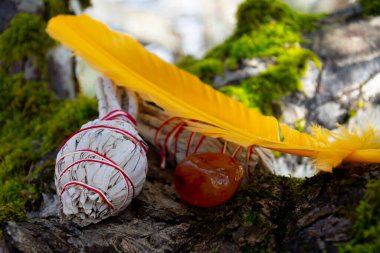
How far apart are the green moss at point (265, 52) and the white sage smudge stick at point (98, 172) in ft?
3.00

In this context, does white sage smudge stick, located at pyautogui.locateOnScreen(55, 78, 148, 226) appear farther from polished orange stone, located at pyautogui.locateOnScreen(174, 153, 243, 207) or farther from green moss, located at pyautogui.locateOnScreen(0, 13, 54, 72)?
green moss, located at pyautogui.locateOnScreen(0, 13, 54, 72)

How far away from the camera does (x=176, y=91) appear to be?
59.3 inches

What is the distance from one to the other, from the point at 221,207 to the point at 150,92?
1.56 feet

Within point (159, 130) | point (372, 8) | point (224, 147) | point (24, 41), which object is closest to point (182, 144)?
point (159, 130)

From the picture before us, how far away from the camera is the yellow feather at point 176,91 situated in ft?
3.78

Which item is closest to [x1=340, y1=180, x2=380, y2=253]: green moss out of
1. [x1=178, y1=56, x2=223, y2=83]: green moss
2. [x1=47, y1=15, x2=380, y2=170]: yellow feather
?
[x1=47, y1=15, x2=380, y2=170]: yellow feather

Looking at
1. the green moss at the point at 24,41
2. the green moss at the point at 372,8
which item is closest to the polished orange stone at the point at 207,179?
the green moss at the point at 24,41

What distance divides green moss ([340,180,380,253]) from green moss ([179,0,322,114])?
1.11 meters

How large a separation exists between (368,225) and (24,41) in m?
1.82

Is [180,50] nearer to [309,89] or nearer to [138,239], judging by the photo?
[309,89]

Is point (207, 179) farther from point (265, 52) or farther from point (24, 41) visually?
point (24, 41)

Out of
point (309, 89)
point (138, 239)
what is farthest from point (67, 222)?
point (309, 89)

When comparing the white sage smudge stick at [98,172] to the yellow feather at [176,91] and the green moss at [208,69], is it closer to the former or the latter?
the yellow feather at [176,91]

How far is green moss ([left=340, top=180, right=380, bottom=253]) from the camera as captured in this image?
30.8 inches
